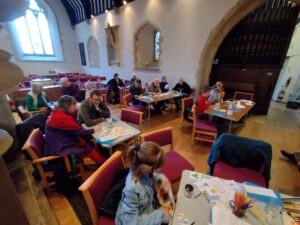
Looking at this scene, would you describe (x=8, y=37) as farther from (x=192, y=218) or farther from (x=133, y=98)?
(x=192, y=218)

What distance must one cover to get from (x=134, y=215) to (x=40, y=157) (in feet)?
4.79

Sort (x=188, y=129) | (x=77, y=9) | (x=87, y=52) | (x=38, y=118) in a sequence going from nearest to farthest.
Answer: (x=38, y=118)
(x=188, y=129)
(x=77, y=9)
(x=87, y=52)

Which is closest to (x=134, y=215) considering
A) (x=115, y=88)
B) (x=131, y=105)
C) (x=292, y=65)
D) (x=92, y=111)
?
(x=92, y=111)

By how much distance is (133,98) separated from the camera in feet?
14.7

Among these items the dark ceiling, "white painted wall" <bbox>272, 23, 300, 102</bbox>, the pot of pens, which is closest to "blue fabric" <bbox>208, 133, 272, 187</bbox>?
the pot of pens

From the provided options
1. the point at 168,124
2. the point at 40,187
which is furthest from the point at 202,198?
the point at 168,124

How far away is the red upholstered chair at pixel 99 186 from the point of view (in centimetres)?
111

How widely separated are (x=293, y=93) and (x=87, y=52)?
11.9 m

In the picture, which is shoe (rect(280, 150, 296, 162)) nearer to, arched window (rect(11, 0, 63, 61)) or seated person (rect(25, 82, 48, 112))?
seated person (rect(25, 82, 48, 112))

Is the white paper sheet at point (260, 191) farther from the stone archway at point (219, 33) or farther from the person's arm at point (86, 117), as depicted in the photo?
the stone archway at point (219, 33)

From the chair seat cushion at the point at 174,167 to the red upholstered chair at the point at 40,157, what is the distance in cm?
118

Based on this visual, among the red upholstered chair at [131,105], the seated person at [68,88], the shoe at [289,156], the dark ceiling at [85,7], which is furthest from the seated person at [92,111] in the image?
the dark ceiling at [85,7]

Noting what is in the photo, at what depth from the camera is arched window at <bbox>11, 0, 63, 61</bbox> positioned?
8.91 metres

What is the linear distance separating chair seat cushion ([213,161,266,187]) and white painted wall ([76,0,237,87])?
4389mm
